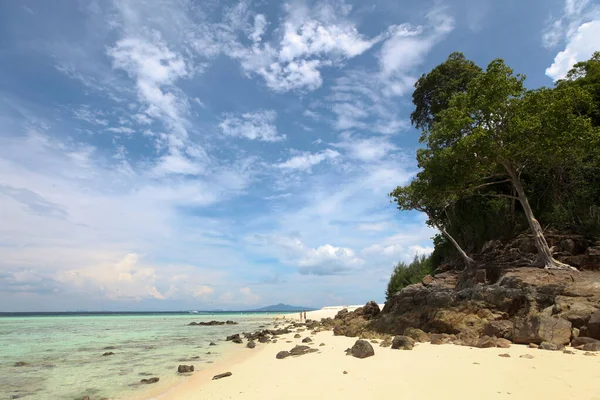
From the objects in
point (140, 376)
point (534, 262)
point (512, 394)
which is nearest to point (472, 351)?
point (512, 394)

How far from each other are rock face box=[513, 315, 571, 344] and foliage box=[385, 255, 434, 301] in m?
28.0

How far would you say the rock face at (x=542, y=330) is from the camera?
420 inches

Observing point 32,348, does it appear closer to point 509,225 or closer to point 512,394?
point 512,394

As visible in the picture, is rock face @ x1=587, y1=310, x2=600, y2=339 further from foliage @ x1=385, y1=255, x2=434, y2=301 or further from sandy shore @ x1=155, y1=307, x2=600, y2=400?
foliage @ x1=385, y1=255, x2=434, y2=301

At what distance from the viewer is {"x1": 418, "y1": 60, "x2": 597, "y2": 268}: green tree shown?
56.8 ft

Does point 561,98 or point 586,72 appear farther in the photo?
point 586,72

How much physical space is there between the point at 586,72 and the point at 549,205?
12844 mm

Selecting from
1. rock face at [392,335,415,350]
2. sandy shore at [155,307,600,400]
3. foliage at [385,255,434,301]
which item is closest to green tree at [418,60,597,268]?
rock face at [392,335,415,350]

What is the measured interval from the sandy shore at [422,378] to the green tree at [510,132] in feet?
33.4

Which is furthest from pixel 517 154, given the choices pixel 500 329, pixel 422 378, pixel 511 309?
Answer: pixel 422 378

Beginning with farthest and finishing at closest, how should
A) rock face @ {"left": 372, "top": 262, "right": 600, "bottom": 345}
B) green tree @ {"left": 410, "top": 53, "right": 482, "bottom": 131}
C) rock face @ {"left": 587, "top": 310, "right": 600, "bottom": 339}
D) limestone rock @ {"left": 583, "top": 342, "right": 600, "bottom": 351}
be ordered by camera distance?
1. green tree @ {"left": 410, "top": 53, "right": 482, "bottom": 131}
2. rock face @ {"left": 372, "top": 262, "right": 600, "bottom": 345}
3. rock face @ {"left": 587, "top": 310, "right": 600, "bottom": 339}
4. limestone rock @ {"left": 583, "top": 342, "right": 600, "bottom": 351}

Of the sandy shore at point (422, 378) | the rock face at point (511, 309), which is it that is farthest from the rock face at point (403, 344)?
the rock face at point (511, 309)

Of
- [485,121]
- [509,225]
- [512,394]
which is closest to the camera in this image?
[512,394]

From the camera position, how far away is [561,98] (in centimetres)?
1783
